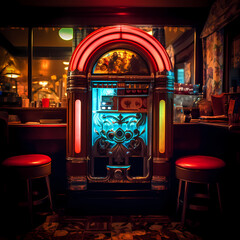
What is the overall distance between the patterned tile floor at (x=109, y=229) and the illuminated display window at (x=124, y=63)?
175 cm

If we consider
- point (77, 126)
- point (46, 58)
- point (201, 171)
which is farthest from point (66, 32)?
point (201, 171)

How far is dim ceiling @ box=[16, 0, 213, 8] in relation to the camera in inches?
154

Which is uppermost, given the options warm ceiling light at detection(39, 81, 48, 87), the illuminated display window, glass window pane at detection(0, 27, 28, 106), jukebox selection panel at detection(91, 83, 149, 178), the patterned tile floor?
glass window pane at detection(0, 27, 28, 106)

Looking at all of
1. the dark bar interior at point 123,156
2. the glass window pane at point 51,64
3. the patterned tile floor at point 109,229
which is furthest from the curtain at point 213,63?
the glass window pane at point 51,64

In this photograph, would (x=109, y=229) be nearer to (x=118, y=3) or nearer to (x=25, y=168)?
(x=25, y=168)

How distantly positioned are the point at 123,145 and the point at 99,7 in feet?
9.18

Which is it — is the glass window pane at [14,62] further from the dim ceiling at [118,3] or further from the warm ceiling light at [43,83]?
the dim ceiling at [118,3]

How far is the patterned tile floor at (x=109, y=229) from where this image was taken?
2225 mm

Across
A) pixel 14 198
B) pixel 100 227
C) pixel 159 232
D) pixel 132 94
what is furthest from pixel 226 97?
pixel 14 198

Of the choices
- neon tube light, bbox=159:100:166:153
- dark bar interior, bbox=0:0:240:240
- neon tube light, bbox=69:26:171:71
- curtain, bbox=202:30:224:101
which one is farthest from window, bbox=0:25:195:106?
neon tube light, bbox=159:100:166:153

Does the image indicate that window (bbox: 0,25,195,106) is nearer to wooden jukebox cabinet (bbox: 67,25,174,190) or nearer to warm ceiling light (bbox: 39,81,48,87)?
warm ceiling light (bbox: 39,81,48,87)

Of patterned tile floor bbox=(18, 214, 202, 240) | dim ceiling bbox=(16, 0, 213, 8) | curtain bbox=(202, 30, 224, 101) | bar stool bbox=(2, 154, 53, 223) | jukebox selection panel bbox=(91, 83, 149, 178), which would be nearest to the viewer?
patterned tile floor bbox=(18, 214, 202, 240)

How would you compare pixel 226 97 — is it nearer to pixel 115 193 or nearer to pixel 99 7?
pixel 115 193

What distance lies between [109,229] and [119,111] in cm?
133
